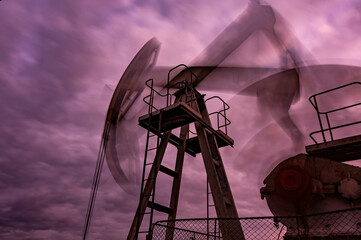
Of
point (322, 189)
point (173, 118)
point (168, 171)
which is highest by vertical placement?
point (173, 118)

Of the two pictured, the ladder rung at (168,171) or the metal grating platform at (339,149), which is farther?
the ladder rung at (168,171)

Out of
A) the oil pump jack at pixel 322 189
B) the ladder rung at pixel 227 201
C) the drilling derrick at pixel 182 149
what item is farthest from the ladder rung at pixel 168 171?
the oil pump jack at pixel 322 189

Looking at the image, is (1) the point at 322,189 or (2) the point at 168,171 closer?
(1) the point at 322,189

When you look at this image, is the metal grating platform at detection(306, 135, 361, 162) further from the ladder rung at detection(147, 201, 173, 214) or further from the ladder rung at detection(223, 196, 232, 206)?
the ladder rung at detection(147, 201, 173, 214)

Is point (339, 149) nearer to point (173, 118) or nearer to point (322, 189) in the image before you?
point (322, 189)

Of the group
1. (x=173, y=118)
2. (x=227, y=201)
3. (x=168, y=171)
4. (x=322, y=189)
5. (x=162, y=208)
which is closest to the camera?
(x=322, y=189)

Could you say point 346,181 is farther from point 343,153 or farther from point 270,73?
point 270,73

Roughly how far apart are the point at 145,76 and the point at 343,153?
241 inches

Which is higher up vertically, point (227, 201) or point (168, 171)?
point (168, 171)

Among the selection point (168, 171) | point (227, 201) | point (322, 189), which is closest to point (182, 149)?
point (168, 171)

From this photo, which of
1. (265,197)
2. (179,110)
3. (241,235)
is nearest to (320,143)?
(265,197)

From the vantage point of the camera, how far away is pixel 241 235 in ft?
23.1

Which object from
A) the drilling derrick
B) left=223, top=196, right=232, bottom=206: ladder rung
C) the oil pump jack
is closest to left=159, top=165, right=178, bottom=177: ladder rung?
the drilling derrick

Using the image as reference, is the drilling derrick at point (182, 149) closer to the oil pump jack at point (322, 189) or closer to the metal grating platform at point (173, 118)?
the metal grating platform at point (173, 118)
